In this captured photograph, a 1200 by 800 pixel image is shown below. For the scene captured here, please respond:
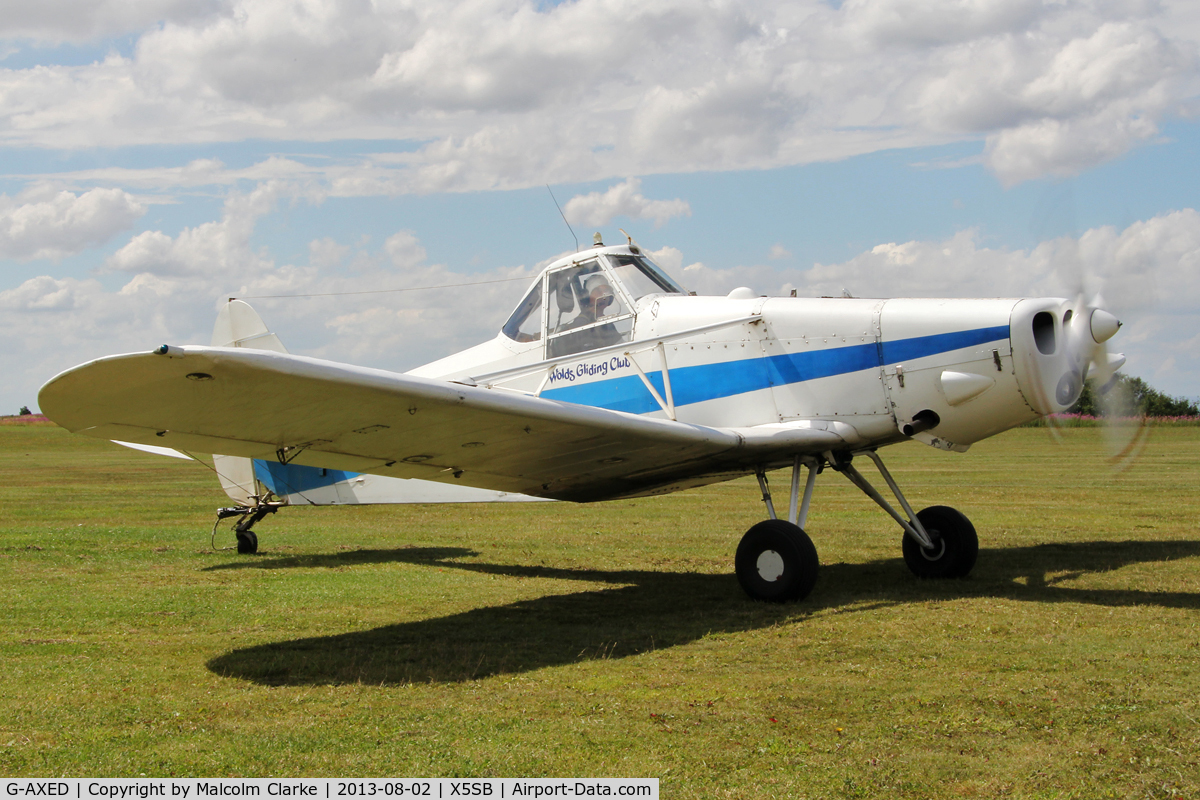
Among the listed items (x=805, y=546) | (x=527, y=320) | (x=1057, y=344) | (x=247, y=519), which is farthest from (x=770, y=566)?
(x=247, y=519)

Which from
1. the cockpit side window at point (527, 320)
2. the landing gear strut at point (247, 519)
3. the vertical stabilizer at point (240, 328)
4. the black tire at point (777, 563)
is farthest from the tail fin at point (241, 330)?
the black tire at point (777, 563)

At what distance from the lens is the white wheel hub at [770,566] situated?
7055 mm

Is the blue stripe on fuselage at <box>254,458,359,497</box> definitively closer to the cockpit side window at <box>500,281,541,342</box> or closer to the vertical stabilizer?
the vertical stabilizer

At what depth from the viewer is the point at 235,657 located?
563 centimetres

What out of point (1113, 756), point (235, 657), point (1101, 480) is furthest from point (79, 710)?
point (1101, 480)

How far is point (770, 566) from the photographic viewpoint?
711 cm

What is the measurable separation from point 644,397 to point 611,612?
2.01 meters

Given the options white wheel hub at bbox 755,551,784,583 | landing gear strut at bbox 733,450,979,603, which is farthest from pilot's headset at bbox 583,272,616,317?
white wheel hub at bbox 755,551,784,583

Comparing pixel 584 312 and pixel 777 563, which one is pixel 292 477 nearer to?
pixel 584 312

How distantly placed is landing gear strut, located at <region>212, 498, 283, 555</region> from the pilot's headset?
456cm

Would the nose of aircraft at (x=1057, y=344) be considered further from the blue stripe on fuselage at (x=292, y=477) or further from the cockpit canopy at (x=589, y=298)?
the blue stripe on fuselage at (x=292, y=477)

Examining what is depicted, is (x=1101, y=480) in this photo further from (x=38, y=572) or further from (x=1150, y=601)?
(x=38, y=572)

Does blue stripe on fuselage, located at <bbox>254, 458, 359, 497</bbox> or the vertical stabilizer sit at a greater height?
the vertical stabilizer

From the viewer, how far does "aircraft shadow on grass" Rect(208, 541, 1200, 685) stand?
17.7 feet
